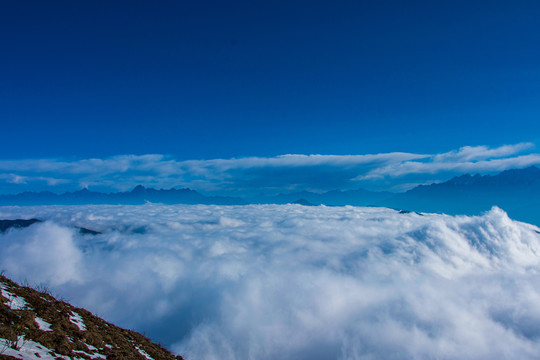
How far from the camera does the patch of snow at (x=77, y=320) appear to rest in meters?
18.1

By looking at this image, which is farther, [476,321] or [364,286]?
[364,286]

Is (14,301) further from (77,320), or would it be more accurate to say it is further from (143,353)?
(143,353)

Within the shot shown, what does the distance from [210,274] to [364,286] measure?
105 m

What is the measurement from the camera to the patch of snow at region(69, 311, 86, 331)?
59.3 ft

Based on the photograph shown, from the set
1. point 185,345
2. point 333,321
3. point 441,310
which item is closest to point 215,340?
point 185,345

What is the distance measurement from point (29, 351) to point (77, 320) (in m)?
7.57

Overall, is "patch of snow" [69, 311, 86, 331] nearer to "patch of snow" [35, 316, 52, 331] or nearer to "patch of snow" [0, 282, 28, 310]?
"patch of snow" [35, 316, 52, 331]

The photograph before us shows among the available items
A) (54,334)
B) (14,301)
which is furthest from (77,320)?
(54,334)

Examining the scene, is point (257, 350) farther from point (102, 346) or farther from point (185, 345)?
point (102, 346)

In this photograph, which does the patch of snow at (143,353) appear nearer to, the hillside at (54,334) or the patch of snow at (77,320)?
the hillside at (54,334)

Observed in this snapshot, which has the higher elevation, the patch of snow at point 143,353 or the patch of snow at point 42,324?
the patch of snow at point 42,324

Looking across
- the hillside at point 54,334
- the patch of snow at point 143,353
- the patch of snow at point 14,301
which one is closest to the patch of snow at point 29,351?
the hillside at point 54,334

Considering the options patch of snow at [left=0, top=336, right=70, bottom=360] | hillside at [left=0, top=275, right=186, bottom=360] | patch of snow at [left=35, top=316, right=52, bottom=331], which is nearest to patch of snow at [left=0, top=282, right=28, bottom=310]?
hillside at [left=0, top=275, right=186, bottom=360]

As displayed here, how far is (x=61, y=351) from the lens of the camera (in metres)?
13.2
